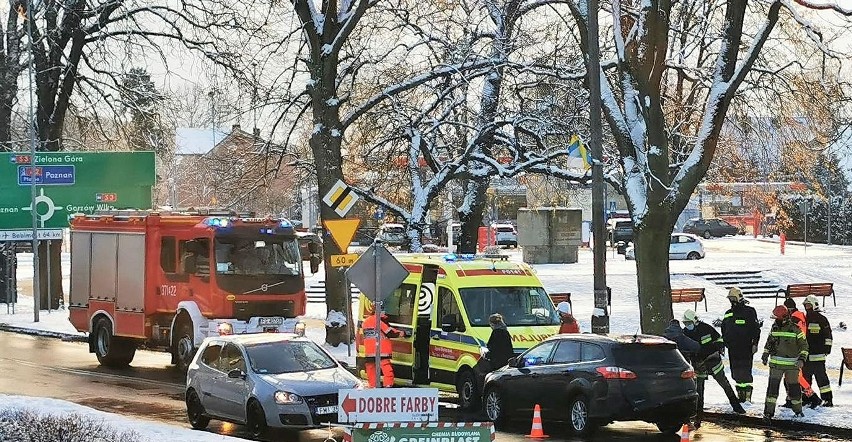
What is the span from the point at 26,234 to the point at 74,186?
2153 millimetres

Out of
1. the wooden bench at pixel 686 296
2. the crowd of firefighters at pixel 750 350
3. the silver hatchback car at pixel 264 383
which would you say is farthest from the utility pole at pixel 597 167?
the wooden bench at pixel 686 296

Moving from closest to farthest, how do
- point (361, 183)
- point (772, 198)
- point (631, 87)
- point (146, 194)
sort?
point (631, 87), point (361, 183), point (146, 194), point (772, 198)

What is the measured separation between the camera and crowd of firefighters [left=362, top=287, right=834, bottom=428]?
1834 cm

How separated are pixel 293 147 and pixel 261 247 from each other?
1855 centimetres

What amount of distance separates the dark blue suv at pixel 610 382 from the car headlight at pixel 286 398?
3.24m

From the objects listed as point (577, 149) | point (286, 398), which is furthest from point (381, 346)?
point (577, 149)

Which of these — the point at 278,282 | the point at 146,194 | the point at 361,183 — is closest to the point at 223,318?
the point at 278,282

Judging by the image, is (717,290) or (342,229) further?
(717,290)

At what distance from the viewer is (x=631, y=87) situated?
2309 centimetres

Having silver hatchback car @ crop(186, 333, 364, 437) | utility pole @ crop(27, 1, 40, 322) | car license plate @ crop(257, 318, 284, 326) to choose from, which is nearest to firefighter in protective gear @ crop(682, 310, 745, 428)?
silver hatchback car @ crop(186, 333, 364, 437)

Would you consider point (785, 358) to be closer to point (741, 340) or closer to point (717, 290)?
point (741, 340)

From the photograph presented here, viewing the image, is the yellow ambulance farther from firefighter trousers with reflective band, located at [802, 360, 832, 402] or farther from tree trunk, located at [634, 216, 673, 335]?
firefighter trousers with reflective band, located at [802, 360, 832, 402]

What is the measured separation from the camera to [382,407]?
1278 cm

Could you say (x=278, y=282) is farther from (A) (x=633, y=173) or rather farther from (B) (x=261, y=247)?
(A) (x=633, y=173)
